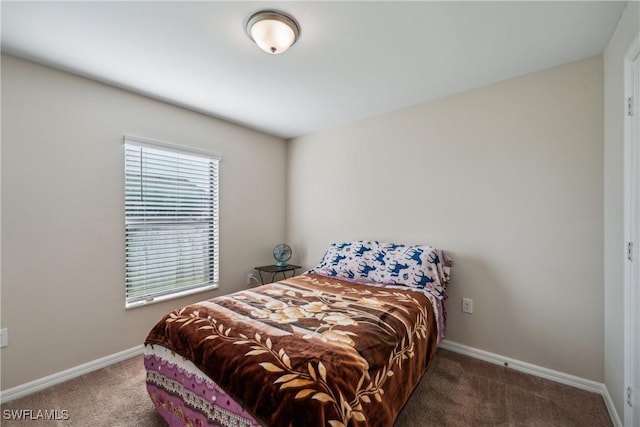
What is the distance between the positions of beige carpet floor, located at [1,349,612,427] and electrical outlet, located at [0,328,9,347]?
383 millimetres

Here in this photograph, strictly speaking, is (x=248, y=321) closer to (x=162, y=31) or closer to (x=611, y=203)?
(x=162, y=31)

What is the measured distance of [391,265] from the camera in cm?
243

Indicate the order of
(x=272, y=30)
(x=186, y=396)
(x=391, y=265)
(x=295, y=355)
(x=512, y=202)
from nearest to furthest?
(x=295, y=355) → (x=186, y=396) → (x=272, y=30) → (x=512, y=202) → (x=391, y=265)

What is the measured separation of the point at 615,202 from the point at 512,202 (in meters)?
0.60

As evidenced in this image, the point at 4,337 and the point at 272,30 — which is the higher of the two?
the point at 272,30

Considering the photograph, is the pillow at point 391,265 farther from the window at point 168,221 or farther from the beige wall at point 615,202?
the window at point 168,221

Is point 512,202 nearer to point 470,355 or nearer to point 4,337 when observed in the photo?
point 470,355

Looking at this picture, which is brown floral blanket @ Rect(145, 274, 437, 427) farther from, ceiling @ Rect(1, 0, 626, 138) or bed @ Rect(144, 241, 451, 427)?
ceiling @ Rect(1, 0, 626, 138)

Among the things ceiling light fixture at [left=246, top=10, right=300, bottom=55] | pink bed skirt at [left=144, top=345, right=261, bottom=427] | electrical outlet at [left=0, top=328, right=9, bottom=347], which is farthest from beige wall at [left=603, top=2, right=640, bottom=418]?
electrical outlet at [left=0, top=328, right=9, bottom=347]

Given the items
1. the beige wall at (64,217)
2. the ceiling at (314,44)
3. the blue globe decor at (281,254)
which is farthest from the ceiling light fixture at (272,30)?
the blue globe decor at (281,254)

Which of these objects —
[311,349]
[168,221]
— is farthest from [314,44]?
[168,221]

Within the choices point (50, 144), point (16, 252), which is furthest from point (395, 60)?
point (16, 252)

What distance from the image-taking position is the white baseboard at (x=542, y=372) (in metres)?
1.68

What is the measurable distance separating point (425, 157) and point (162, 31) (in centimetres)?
232
